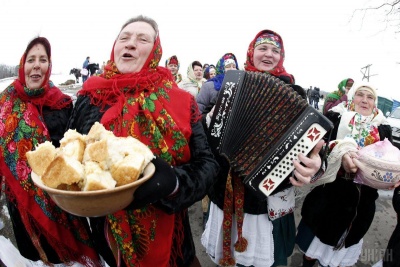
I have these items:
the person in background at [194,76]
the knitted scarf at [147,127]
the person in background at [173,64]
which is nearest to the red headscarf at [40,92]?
the knitted scarf at [147,127]

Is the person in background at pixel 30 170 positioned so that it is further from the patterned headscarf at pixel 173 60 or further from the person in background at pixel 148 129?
the patterned headscarf at pixel 173 60

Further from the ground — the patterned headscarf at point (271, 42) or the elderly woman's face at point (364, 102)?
the patterned headscarf at point (271, 42)

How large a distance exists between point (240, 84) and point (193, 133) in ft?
1.56

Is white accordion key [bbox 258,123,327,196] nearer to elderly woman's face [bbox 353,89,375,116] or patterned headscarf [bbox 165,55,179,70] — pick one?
elderly woman's face [bbox 353,89,375,116]

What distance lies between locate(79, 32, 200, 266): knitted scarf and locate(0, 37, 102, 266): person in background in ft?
1.68

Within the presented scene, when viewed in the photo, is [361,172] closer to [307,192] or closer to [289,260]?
[307,192]

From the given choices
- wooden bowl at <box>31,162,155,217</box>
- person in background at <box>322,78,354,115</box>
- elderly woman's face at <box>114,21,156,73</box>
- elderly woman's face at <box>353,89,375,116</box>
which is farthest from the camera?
person in background at <box>322,78,354,115</box>

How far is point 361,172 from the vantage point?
167cm

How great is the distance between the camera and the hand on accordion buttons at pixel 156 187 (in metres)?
0.91

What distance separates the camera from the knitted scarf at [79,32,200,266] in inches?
48.5

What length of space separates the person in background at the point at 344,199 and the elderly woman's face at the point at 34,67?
2.14m

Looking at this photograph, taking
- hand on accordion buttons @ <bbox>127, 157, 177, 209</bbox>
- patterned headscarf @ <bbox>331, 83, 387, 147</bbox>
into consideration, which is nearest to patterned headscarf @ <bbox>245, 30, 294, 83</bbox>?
patterned headscarf @ <bbox>331, 83, 387, 147</bbox>

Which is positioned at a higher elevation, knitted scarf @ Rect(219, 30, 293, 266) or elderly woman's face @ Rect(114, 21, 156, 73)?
elderly woman's face @ Rect(114, 21, 156, 73)

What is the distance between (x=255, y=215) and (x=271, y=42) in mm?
1265
